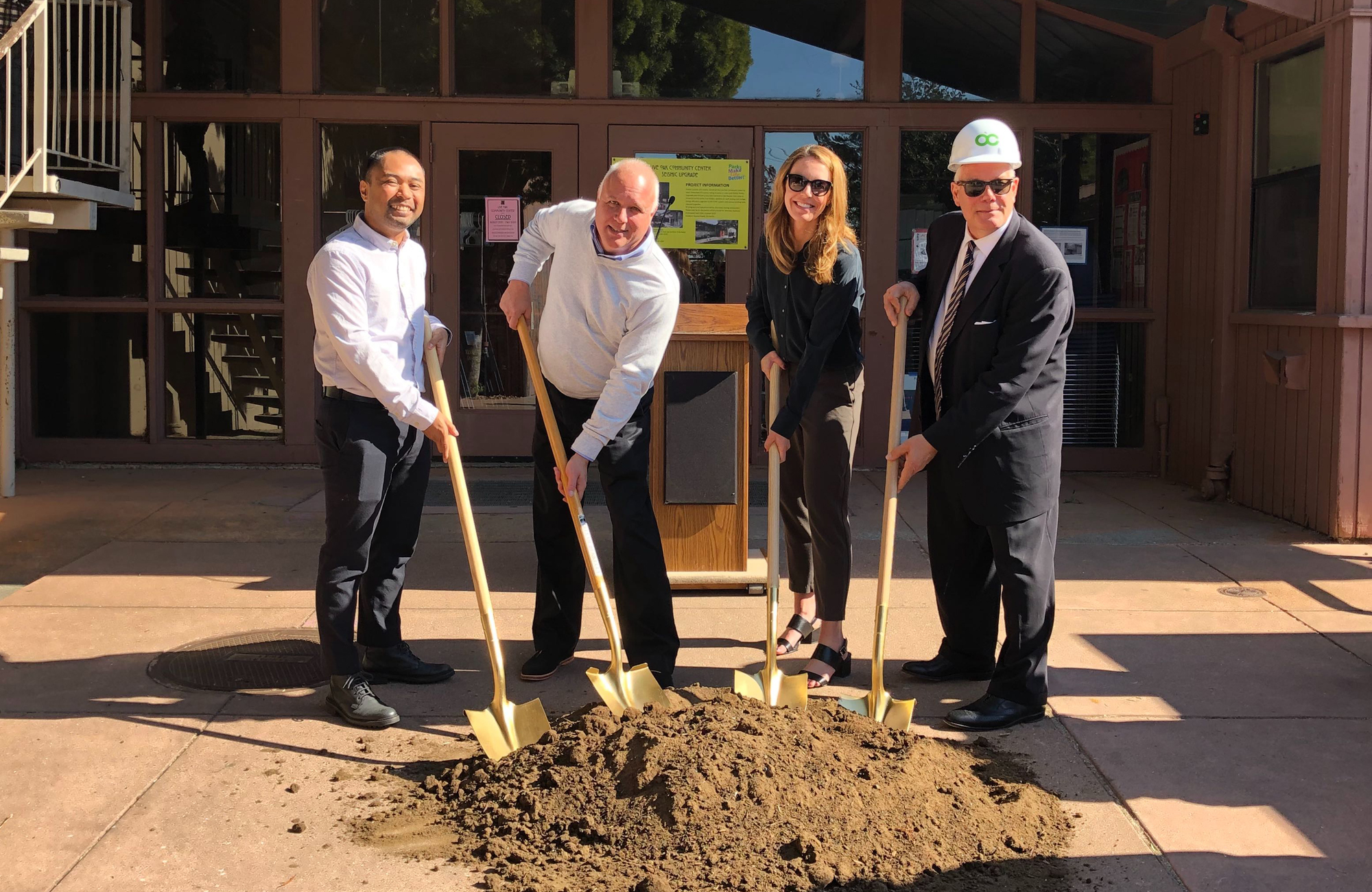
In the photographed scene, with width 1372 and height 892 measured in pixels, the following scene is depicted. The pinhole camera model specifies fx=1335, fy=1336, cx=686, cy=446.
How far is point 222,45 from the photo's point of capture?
954 cm

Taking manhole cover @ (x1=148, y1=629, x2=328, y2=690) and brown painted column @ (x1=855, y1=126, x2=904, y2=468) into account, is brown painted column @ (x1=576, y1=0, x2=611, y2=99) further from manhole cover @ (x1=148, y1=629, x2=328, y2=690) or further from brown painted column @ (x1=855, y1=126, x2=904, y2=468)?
manhole cover @ (x1=148, y1=629, x2=328, y2=690)

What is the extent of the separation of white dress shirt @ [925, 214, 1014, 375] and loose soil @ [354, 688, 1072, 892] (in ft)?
4.85

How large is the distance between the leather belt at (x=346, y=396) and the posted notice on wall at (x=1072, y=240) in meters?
6.37

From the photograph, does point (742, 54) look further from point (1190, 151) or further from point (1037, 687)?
point (1037, 687)

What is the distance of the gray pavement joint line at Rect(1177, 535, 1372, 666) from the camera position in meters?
5.46

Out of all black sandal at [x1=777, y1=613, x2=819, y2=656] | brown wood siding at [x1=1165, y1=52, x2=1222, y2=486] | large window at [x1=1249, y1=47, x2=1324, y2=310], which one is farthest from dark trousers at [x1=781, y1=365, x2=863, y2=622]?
brown wood siding at [x1=1165, y1=52, x2=1222, y2=486]

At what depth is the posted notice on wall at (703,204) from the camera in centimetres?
947

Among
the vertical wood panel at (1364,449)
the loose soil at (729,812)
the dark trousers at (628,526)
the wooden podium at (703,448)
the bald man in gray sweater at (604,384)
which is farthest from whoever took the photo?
the vertical wood panel at (1364,449)

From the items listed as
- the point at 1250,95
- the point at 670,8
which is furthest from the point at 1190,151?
the point at 670,8

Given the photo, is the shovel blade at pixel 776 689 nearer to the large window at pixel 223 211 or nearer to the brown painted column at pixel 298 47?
the large window at pixel 223 211

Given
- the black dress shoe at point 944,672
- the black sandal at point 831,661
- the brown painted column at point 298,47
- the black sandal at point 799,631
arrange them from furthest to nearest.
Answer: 1. the brown painted column at point 298,47
2. the black sandal at point 799,631
3. the black dress shoe at point 944,672
4. the black sandal at point 831,661

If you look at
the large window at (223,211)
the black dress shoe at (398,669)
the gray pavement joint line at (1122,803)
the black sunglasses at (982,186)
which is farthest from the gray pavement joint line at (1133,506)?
the large window at (223,211)

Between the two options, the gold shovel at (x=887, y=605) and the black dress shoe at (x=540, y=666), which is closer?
the gold shovel at (x=887, y=605)

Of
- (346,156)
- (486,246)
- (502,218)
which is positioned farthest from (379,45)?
(486,246)
